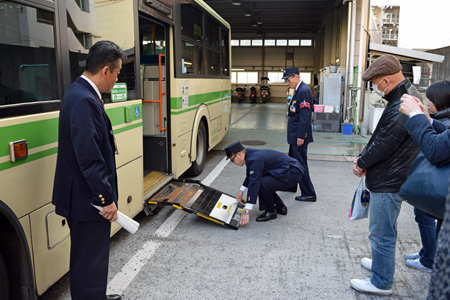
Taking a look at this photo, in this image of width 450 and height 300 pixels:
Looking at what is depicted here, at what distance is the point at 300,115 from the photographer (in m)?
5.45

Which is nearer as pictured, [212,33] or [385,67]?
[385,67]

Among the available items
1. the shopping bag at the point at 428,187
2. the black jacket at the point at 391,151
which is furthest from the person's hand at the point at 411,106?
the black jacket at the point at 391,151

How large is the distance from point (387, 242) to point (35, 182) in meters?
2.61

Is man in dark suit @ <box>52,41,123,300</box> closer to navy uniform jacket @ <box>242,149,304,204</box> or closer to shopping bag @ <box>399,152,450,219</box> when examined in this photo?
shopping bag @ <box>399,152,450,219</box>

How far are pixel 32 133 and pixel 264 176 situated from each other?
111 inches

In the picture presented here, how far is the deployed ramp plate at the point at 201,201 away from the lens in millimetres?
4418

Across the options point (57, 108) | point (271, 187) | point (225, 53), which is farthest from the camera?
point (225, 53)

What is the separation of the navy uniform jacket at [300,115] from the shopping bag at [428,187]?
10.7 ft

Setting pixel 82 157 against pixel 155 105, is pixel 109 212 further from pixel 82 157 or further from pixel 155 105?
pixel 155 105

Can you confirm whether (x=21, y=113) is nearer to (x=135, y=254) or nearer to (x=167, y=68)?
(x=135, y=254)

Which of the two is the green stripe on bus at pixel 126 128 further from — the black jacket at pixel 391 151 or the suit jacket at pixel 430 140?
the suit jacket at pixel 430 140

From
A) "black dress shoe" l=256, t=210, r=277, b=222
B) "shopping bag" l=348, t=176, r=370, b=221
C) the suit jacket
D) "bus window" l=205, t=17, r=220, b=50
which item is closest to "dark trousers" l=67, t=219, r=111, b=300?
the suit jacket

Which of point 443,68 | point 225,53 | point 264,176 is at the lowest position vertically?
point 264,176

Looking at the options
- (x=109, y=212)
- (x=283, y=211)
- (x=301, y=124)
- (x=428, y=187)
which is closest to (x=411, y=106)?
(x=428, y=187)
